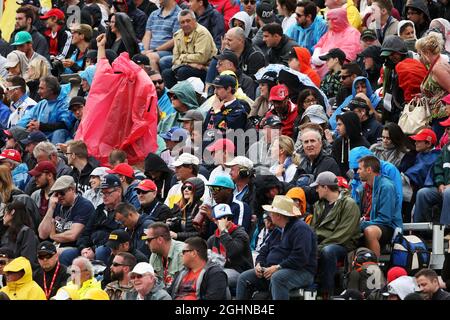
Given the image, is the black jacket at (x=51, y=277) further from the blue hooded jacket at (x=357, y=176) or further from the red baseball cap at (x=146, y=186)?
the blue hooded jacket at (x=357, y=176)

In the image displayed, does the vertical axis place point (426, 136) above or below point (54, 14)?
above

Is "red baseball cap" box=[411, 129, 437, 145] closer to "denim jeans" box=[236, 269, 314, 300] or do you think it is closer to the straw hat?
the straw hat

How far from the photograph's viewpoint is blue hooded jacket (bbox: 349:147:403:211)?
17688mm

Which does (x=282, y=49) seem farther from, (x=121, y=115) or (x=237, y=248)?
(x=237, y=248)

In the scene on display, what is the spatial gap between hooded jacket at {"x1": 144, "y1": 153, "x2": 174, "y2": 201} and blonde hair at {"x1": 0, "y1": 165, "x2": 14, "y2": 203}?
1.58m

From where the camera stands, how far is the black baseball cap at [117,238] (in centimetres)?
1767

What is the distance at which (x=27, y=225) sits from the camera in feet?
61.5

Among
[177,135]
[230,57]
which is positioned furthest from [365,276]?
[230,57]

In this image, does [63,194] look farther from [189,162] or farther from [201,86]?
[201,86]

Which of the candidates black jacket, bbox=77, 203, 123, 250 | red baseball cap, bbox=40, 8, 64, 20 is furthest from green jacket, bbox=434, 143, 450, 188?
red baseball cap, bbox=40, 8, 64, 20

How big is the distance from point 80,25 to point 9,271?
8.52 meters

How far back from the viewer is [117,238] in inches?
696

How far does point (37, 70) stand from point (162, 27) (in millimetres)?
1918

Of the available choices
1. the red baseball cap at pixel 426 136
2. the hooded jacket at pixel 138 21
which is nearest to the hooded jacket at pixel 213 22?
the hooded jacket at pixel 138 21
